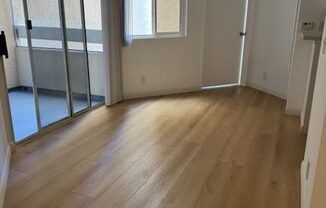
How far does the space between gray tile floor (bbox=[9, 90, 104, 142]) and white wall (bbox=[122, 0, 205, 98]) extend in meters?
0.86

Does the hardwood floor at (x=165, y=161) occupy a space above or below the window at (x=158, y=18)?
below

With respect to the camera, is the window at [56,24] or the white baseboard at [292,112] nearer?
the window at [56,24]

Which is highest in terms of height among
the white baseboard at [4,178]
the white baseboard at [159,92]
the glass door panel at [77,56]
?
the glass door panel at [77,56]

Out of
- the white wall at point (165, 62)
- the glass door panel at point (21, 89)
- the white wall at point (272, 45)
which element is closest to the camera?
the glass door panel at point (21, 89)

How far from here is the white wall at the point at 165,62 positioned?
15.0 ft

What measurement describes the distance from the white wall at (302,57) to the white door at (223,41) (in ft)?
4.83

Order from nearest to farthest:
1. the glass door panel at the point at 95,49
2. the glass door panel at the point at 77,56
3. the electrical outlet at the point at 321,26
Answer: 1. the electrical outlet at the point at 321,26
2. the glass door panel at the point at 77,56
3. the glass door panel at the point at 95,49

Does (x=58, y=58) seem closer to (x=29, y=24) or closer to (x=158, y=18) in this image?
(x=29, y=24)

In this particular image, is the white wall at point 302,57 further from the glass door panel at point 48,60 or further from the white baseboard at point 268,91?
the glass door panel at point 48,60

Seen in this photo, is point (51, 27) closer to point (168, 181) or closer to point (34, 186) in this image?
point (34, 186)

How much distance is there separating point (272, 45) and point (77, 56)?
2870mm

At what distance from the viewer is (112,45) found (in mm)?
4164

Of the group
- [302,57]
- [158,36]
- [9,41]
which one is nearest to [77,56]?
[9,41]

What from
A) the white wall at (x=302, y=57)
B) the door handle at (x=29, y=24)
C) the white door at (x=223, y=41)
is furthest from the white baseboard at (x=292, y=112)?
the door handle at (x=29, y=24)
